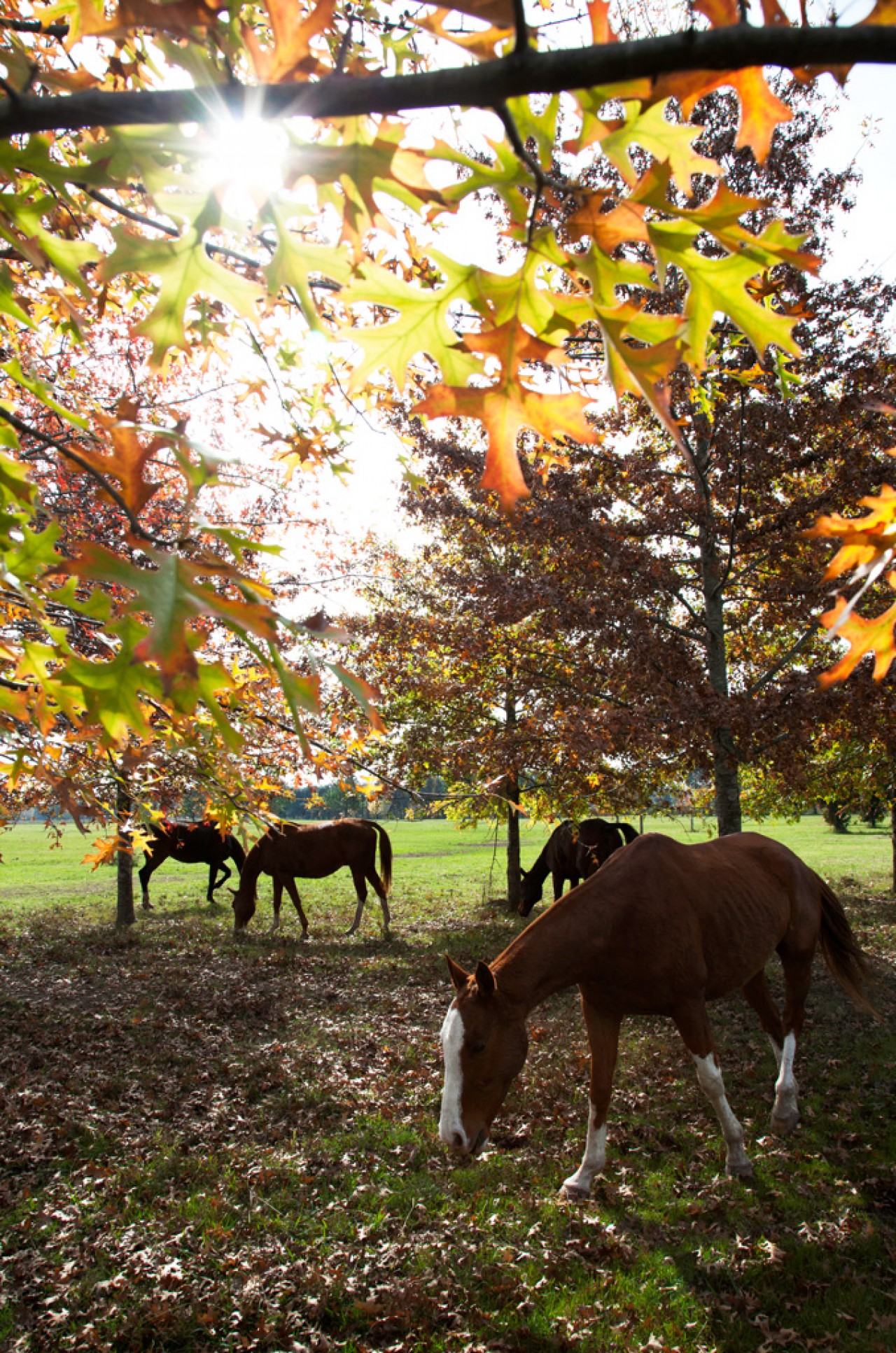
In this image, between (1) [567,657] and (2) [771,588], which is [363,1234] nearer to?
(1) [567,657]

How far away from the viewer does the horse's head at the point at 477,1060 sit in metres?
3.68

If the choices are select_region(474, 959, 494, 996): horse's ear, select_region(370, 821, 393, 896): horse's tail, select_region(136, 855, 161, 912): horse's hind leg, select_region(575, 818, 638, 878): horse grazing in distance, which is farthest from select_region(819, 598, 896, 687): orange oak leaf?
select_region(136, 855, 161, 912): horse's hind leg

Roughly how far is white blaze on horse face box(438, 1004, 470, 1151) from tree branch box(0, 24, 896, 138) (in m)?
3.57

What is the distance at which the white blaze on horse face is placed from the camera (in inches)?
144

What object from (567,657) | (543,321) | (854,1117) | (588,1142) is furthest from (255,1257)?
(567,657)

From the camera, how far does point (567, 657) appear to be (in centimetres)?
923

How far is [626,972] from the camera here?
4.24m

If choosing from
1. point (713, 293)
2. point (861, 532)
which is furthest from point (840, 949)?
point (713, 293)

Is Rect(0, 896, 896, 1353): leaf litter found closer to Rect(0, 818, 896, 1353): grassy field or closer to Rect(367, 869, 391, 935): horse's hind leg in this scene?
Rect(0, 818, 896, 1353): grassy field

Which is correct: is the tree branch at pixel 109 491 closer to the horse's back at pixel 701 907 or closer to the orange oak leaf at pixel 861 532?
the orange oak leaf at pixel 861 532

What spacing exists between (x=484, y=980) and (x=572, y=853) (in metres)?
9.11

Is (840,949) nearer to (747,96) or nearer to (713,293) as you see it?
(713,293)

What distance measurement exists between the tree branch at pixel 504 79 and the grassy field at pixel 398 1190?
407 centimetres

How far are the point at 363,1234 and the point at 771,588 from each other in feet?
24.0
